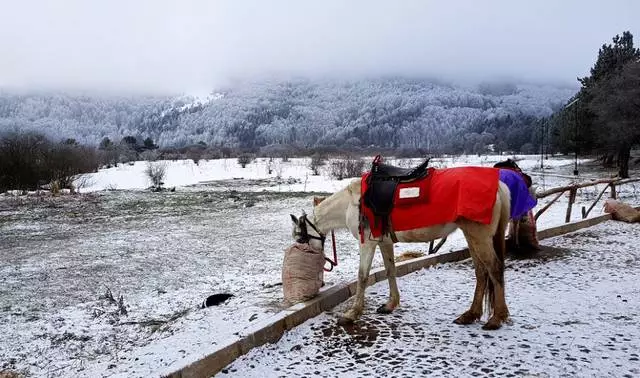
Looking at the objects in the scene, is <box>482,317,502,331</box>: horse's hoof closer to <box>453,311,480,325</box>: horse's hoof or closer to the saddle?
<box>453,311,480,325</box>: horse's hoof

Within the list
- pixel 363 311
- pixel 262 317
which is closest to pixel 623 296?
pixel 363 311

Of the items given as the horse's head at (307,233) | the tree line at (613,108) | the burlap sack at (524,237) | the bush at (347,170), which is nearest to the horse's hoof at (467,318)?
the horse's head at (307,233)

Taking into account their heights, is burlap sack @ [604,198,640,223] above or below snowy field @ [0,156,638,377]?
above

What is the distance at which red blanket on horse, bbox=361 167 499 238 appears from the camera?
4254 millimetres

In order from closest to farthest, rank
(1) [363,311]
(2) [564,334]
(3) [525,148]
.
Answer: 1. (2) [564,334]
2. (1) [363,311]
3. (3) [525,148]

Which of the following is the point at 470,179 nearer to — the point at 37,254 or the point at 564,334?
the point at 564,334

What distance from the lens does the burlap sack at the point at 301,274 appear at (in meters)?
4.94

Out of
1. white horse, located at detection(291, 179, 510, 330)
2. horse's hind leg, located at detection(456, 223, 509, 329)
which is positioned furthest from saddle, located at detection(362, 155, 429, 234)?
horse's hind leg, located at detection(456, 223, 509, 329)

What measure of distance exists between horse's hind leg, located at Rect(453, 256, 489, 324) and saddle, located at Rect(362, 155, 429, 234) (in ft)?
2.79

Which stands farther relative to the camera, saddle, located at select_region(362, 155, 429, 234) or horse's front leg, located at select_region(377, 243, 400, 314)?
horse's front leg, located at select_region(377, 243, 400, 314)

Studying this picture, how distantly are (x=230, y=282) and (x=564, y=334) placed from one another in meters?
4.59

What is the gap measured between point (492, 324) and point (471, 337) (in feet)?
0.92

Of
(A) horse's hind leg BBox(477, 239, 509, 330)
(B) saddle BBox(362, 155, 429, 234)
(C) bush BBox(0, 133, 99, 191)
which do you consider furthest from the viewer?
(C) bush BBox(0, 133, 99, 191)

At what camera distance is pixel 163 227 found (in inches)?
525
